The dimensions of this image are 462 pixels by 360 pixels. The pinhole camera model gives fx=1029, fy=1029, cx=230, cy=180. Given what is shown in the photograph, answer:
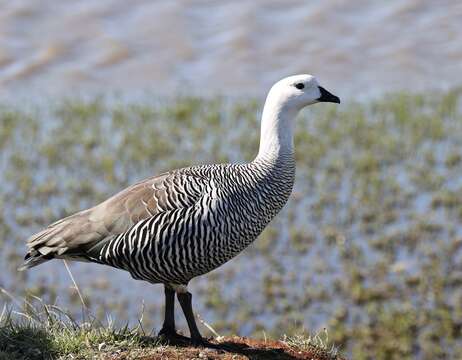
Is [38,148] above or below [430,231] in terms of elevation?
above

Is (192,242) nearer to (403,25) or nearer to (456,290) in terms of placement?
(456,290)

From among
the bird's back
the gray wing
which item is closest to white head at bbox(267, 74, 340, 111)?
the bird's back

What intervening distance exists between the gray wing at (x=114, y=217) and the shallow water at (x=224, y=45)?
8.55m

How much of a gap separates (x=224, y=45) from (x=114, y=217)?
33.8ft

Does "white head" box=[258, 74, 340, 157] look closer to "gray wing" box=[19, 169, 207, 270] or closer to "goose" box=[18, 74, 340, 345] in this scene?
"goose" box=[18, 74, 340, 345]

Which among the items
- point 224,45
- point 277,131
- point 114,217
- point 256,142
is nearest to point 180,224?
point 114,217

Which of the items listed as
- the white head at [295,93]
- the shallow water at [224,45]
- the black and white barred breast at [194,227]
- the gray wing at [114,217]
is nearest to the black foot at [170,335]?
the black and white barred breast at [194,227]

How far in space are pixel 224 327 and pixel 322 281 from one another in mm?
1168

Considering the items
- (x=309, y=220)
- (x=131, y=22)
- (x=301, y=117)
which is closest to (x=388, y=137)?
(x=301, y=117)

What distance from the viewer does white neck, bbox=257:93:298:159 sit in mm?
6855

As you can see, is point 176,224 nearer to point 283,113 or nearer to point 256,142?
point 283,113

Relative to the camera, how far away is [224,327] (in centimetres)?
959

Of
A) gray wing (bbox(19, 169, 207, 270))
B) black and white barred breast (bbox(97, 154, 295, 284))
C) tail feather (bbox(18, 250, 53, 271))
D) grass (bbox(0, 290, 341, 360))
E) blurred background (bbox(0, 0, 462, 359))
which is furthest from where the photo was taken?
blurred background (bbox(0, 0, 462, 359))

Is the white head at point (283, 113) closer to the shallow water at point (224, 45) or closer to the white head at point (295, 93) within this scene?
the white head at point (295, 93)
